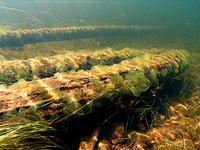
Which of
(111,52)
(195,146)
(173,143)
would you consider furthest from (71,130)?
(111,52)

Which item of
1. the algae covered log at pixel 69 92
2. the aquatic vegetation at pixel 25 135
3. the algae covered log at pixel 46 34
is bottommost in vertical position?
the aquatic vegetation at pixel 25 135

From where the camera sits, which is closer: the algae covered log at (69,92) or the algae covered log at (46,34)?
the algae covered log at (69,92)

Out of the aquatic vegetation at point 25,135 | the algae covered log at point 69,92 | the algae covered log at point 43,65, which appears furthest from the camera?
the algae covered log at point 43,65

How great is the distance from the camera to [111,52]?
486 centimetres

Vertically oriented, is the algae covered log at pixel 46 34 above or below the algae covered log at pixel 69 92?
above

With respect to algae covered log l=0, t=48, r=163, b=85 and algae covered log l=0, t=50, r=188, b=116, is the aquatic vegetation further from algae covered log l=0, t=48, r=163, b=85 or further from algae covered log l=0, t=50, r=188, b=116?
algae covered log l=0, t=48, r=163, b=85

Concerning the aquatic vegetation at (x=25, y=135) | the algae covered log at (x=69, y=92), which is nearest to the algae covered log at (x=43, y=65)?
the algae covered log at (x=69, y=92)

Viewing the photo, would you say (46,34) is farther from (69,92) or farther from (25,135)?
(25,135)

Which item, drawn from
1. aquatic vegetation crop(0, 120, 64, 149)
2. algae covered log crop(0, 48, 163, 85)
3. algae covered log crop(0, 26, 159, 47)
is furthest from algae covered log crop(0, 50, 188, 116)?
algae covered log crop(0, 26, 159, 47)

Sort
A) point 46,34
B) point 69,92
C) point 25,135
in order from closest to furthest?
point 25,135 < point 69,92 < point 46,34

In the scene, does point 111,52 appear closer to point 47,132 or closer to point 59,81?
point 59,81

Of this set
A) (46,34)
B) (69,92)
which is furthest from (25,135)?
(46,34)

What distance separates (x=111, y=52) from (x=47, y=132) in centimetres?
396

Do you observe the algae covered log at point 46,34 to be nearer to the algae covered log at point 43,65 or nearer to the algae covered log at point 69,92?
the algae covered log at point 43,65
